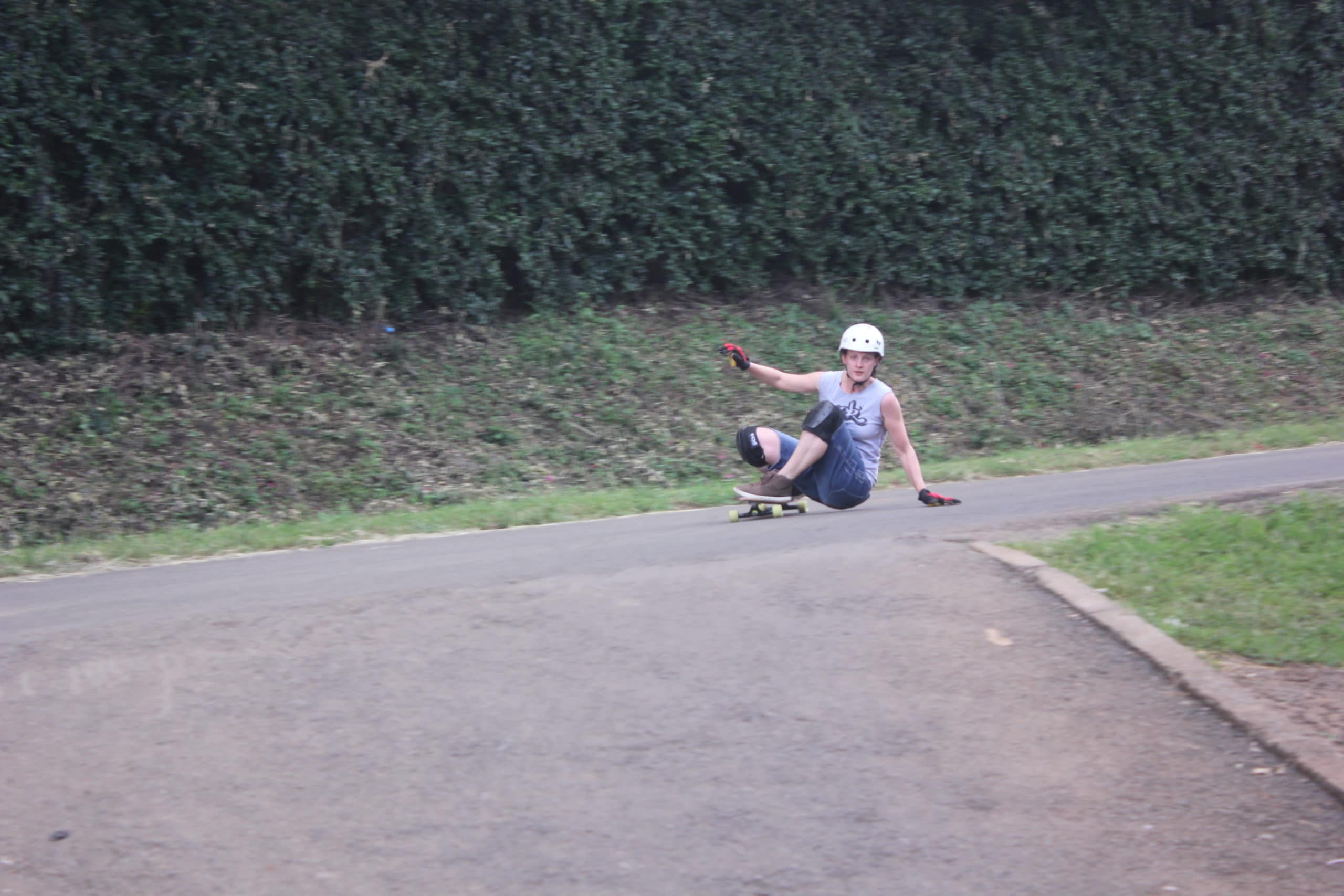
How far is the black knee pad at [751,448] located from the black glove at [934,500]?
3.99ft

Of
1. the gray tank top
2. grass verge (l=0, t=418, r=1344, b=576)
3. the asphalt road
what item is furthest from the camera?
the gray tank top

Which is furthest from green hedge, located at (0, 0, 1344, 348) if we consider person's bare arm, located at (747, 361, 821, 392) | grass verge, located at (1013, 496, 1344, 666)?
grass verge, located at (1013, 496, 1344, 666)

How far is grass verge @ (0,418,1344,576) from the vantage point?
933cm

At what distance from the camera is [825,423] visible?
31.1 feet

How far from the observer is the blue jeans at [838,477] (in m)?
9.69

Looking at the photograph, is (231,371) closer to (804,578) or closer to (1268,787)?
(804,578)

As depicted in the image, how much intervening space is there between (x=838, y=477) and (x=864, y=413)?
0.53m

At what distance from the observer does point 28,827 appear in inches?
177

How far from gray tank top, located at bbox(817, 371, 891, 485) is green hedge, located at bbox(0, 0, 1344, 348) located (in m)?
6.15

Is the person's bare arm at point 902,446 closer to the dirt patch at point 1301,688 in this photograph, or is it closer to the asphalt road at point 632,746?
the asphalt road at point 632,746

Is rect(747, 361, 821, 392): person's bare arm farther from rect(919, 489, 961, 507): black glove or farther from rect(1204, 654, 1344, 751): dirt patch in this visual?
rect(1204, 654, 1344, 751): dirt patch

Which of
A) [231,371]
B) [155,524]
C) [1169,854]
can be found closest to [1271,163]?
[231,371]

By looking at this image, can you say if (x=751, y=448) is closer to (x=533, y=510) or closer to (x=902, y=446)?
(x=902, y=446)

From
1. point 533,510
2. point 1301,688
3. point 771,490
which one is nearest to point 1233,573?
point 1301,688
